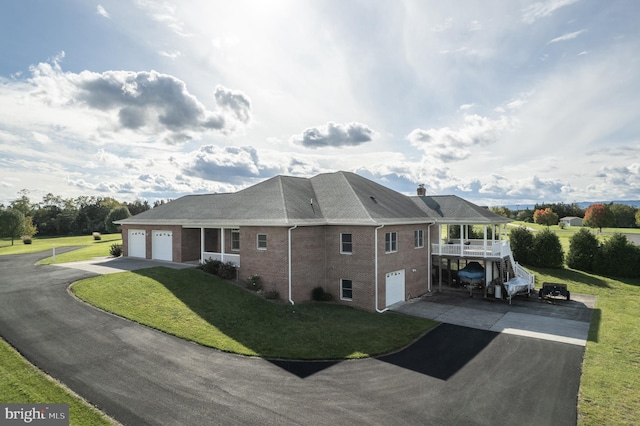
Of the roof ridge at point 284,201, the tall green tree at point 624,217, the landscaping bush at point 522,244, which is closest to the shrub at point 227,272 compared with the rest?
the roof ridge at point 284,201

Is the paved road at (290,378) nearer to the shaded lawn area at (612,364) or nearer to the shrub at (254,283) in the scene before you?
the shaded lawn area at (612,364)

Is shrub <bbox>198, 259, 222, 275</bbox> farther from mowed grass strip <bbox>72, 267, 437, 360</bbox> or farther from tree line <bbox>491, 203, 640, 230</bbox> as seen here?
tree line <bbox>491, 203, 640, 230</bbox>

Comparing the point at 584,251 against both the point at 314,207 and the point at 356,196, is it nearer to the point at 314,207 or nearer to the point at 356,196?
the point at 356,196

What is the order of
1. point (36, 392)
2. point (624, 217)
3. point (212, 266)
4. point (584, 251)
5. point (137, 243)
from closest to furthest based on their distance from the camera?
point (36, 392)
point (212, 266)
point (137, 243)
point (584, 251)
point (624, 217)

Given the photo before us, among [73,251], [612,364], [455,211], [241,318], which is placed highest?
[455,211]

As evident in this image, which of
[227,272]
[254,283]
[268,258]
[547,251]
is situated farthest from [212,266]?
[547,251]
